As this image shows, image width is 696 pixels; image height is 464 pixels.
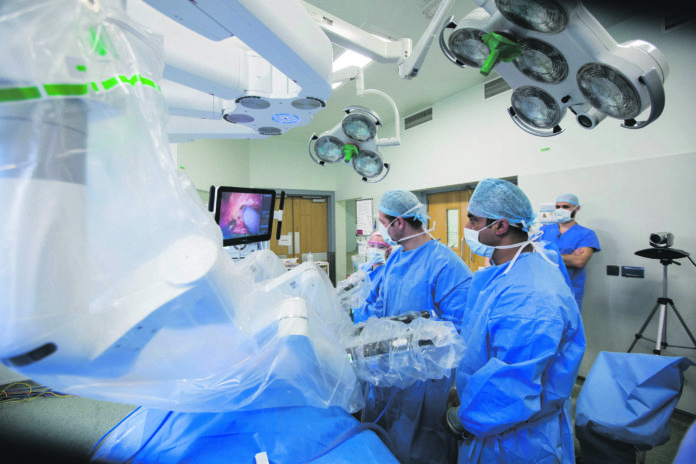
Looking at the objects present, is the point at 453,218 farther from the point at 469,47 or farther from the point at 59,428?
the point at 59,428

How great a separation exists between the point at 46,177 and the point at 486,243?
145 centimetres

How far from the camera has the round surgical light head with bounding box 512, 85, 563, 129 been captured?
101cm

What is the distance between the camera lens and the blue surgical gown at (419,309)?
49.1 inches

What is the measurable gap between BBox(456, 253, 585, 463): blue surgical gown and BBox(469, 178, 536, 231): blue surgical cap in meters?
0.23

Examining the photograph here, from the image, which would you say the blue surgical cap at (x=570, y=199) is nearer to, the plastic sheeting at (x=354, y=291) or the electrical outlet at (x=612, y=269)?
the electrical outlet at (x=612, y=269)

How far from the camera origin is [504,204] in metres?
1.32

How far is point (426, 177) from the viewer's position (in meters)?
4.42

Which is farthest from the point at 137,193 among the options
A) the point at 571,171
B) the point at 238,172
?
the point at 238,172

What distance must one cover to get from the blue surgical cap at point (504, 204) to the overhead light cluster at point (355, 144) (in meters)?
0.65

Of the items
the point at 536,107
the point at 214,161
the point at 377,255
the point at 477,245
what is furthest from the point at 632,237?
the point at 214,161

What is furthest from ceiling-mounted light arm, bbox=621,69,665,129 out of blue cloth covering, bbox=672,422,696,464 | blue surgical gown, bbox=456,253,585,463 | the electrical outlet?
the electrical outlet

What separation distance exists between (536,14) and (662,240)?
249 cm

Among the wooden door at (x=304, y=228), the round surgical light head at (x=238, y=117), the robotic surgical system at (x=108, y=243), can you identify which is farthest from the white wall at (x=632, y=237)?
the wooden door at (x=304, y=228)

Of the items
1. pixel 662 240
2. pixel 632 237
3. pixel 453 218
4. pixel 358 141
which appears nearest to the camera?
pixel 358 141
